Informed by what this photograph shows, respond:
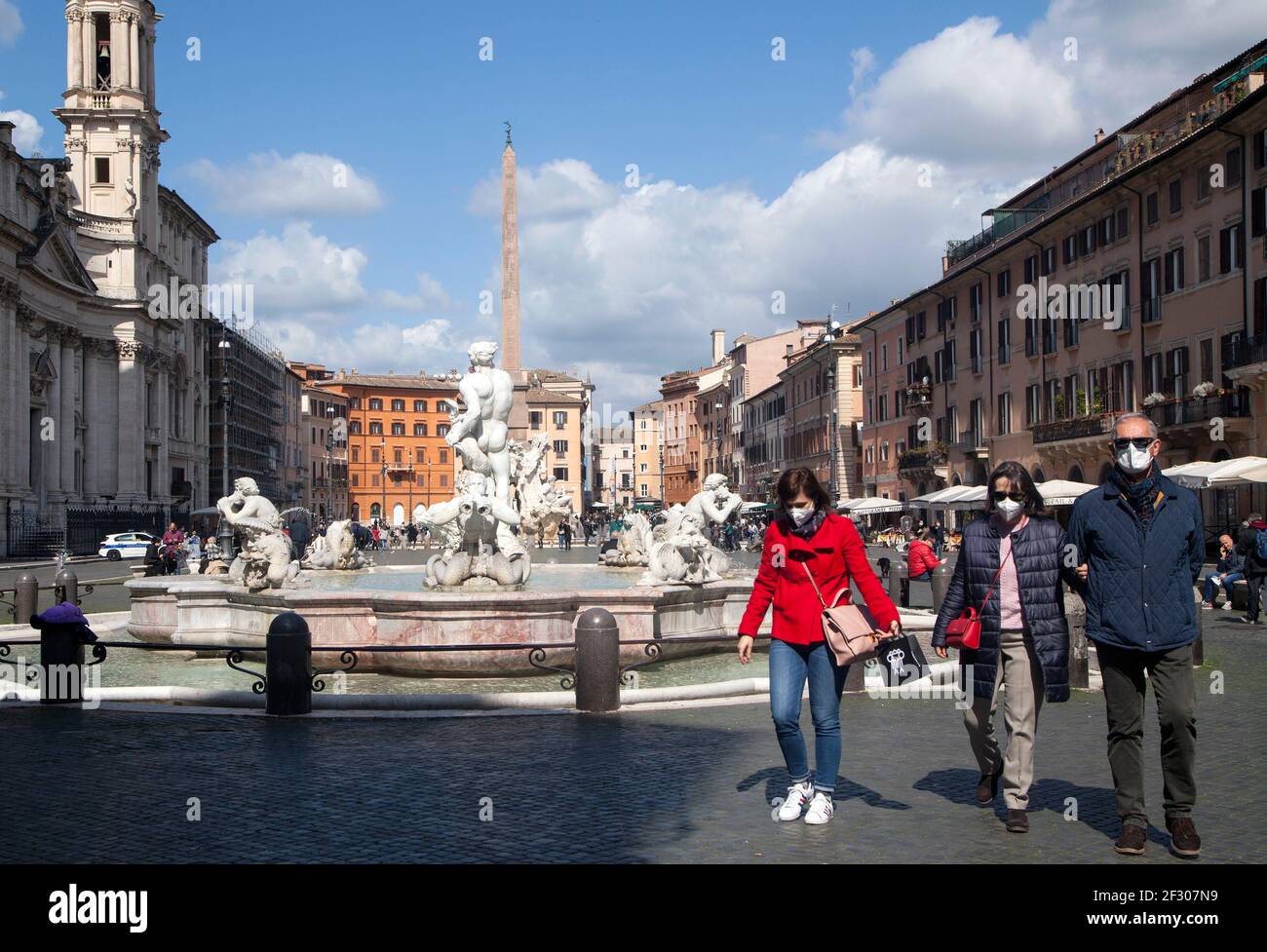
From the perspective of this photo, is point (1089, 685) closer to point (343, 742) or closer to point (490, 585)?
point (490, 585)

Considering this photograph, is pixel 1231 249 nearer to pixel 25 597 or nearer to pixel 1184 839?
pixel 25 597

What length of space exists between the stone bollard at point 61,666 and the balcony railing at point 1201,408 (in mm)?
25631

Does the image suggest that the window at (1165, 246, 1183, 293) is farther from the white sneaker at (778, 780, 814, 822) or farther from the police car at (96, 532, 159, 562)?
the police car at (96, 532, 159, 562)

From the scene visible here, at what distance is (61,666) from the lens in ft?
33.2

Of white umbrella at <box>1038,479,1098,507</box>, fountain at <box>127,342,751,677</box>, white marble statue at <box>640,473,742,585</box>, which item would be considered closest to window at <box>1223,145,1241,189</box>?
white umbrella at <box>1038,479,1098,507</box>

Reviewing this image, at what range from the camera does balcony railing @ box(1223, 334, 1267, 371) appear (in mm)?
29797

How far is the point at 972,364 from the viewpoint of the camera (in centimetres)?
5028

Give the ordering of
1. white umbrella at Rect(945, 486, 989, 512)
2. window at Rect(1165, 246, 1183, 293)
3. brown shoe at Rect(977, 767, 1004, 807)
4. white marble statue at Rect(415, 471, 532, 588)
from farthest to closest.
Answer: white umbrella at Rect(945, 486, 989, 512)
window at Rect(1165, 246, 1183, 293)
white marble statue at Rect(415, 471, 532, 588)
brown shoe at Rect(977, 767, 1004, 807)

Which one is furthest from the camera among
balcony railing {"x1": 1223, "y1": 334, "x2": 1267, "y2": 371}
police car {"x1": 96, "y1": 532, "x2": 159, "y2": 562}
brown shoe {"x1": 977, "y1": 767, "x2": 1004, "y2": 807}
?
police car {"x1": 96, "y1": 532, "x2": 159, "y2": 562}

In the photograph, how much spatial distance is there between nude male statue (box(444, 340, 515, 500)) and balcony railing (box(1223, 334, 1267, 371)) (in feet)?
68.6

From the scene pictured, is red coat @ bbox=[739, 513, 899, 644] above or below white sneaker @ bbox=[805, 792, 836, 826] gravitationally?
above

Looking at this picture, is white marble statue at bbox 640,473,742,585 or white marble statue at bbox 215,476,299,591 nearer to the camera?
white marble statue at bbox 215,476,299,591

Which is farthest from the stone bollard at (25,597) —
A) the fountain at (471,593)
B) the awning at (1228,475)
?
the awning at (1228,475)

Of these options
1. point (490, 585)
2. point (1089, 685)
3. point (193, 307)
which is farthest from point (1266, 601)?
point (193, 307)
